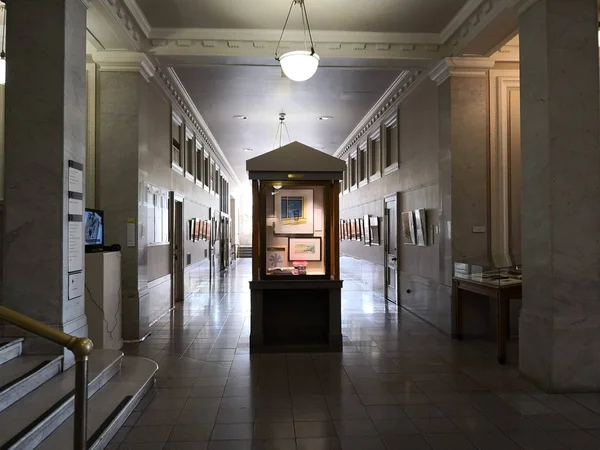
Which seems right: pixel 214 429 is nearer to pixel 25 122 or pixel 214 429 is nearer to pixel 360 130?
pixel 25 122

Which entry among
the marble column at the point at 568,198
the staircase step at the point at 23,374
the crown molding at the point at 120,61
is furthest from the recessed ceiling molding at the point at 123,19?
the marble column at the point at 568,198

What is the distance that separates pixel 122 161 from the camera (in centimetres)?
680

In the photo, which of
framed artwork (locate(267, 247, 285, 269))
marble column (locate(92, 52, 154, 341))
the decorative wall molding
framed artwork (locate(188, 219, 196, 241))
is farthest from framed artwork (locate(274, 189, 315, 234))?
framed artwork (locate(188, 219, 196, 241))

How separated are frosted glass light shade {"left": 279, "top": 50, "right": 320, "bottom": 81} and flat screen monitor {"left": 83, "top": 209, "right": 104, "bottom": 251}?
285 centimetres

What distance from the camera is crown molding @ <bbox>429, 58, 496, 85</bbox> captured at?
6926 mm

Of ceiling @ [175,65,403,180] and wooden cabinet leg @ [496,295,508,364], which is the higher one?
ceiling @ [175,65,403,180]

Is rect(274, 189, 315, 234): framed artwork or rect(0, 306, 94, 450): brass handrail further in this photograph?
rect(274, 189, 315, 234): framed artwork

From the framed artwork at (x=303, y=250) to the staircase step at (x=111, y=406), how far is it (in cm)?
217

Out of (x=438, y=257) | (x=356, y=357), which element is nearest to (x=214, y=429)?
(x=356, y=357)

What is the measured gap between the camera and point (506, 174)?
708 cm

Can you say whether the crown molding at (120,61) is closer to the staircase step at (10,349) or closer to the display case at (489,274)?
the staircase step at (10,349)

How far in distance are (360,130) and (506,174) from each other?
6.37m

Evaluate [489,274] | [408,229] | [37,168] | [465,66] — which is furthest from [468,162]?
[37,168]

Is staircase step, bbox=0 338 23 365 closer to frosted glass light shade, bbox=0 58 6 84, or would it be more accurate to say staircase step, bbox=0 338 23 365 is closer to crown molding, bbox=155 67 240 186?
frosted glass light shade, bbox=0 58 6 84
